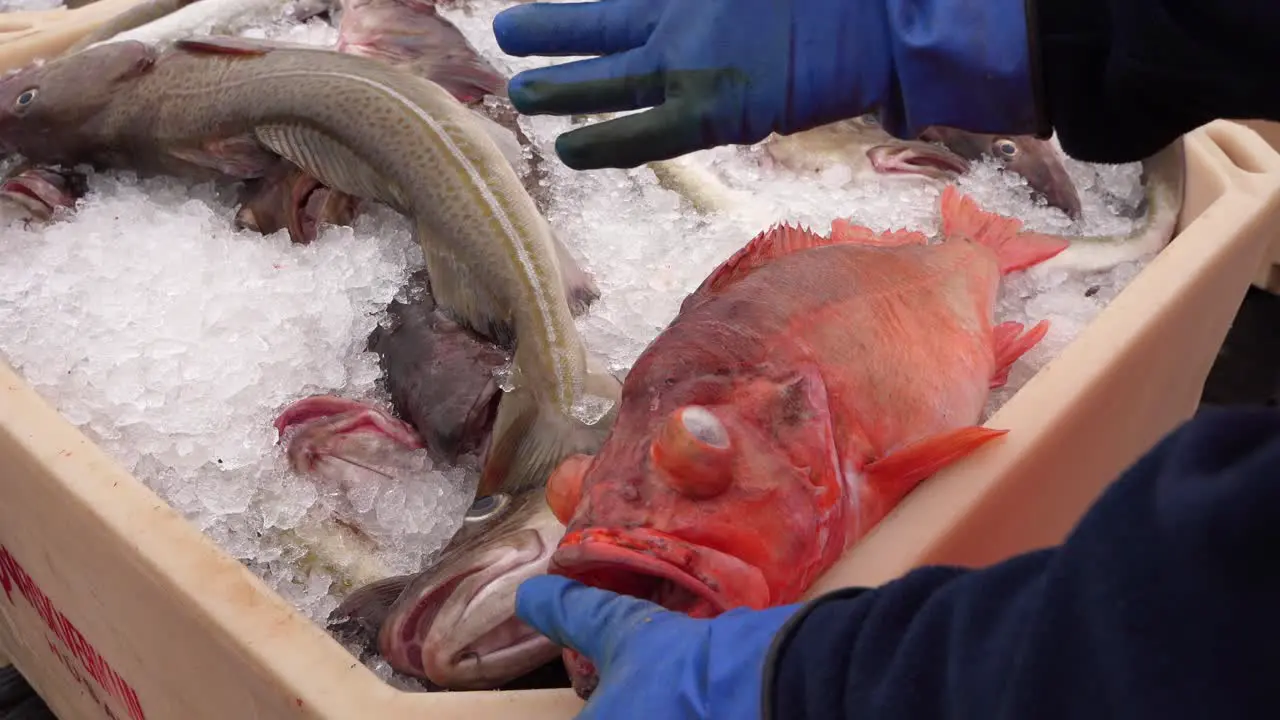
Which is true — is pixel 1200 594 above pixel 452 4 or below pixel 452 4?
above

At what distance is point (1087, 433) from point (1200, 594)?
3.05 feet

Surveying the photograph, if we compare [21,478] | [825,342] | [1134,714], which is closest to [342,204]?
[21,478]

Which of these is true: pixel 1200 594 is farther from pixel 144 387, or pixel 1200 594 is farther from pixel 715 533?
pixel 144 387

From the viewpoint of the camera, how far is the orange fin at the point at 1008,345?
4.75 ft

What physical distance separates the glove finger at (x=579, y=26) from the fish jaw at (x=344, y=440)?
59 centimetres

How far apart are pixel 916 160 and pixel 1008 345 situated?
85 centimetres

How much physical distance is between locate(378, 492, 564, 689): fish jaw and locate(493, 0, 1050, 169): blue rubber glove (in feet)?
1.74

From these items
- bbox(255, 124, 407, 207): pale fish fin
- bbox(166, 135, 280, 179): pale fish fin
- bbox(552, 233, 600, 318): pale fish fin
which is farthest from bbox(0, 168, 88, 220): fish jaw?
bbox(552, 233, 600, 318): pale fish fin

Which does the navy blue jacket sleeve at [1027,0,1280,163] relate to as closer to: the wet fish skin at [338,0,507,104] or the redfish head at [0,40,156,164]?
the wet fish skin at [338,0,507,104]

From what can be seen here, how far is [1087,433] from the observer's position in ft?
4.42

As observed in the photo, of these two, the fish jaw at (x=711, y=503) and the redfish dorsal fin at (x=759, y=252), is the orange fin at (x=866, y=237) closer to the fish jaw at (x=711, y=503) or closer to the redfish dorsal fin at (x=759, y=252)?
the redfish dorsal fin at (x=759, y=252)

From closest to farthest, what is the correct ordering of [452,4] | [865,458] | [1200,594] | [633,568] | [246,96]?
[1200,594] < [633,568] < [865,458] < [246,96] < [452,4]

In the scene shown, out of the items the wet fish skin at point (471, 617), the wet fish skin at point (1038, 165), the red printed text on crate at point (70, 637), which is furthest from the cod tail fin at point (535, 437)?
the wet fish skin at point (1038, 165)

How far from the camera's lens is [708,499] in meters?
0.97
